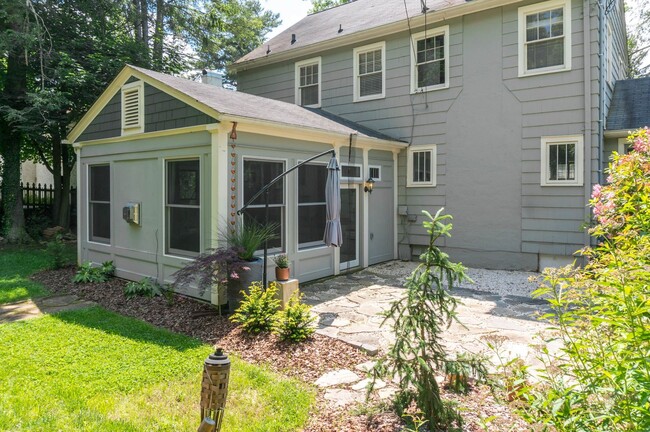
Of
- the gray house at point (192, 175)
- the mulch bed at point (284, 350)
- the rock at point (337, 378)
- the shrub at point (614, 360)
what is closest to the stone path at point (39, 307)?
the mulch bed at point (284, 350)

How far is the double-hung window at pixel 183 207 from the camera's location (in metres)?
6.97

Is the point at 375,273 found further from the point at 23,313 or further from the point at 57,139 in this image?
the point at 57,139

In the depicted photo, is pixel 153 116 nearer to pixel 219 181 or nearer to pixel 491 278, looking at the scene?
pixel 219 181

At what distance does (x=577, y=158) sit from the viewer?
8.54 meters

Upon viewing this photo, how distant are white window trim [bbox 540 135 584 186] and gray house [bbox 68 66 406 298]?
329cm

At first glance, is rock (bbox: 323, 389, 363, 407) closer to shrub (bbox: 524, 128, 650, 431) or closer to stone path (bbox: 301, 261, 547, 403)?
stone path (bbox: 301, 261, 547, 403)

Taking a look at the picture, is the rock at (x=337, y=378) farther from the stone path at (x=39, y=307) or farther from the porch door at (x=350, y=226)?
the porch door at (x=350, y=226)

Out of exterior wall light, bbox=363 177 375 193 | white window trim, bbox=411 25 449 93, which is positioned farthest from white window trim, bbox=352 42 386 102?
exterior wall light, bbox=363 177 375 193

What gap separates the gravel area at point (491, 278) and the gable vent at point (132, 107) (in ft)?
18.2

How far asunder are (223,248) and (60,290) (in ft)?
12.3

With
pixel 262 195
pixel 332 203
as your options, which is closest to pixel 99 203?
pixel 262 195

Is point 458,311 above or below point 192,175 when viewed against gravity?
below

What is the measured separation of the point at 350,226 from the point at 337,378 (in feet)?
17.6

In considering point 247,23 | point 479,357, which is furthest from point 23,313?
point 247,23
